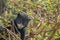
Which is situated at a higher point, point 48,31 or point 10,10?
point 10,10

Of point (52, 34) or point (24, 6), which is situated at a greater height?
point (24, 6)

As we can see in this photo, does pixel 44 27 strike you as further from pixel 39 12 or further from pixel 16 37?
pixel 16 37

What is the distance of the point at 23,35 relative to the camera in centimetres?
398

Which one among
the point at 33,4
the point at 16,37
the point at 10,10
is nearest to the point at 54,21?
the point at 33,4

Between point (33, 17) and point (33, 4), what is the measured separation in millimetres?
273

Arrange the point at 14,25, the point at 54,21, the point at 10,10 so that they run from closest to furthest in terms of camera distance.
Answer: the point at 14,25 < the point at 10,10 < the point at 54,21

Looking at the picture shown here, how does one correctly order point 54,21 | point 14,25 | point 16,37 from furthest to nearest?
1. point 54,21
2. point 14,25
3. point 16,37

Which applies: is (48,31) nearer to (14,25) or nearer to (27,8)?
(27,8)

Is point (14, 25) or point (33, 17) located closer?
point (14, 25)

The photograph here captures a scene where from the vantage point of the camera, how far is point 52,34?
4.35m

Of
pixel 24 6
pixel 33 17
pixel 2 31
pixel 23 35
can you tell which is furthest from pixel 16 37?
pixel 24 6

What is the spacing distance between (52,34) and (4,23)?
1.11m

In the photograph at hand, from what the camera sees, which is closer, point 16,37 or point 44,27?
point 16,37

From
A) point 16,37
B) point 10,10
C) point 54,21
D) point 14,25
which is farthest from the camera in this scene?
point 54,21
